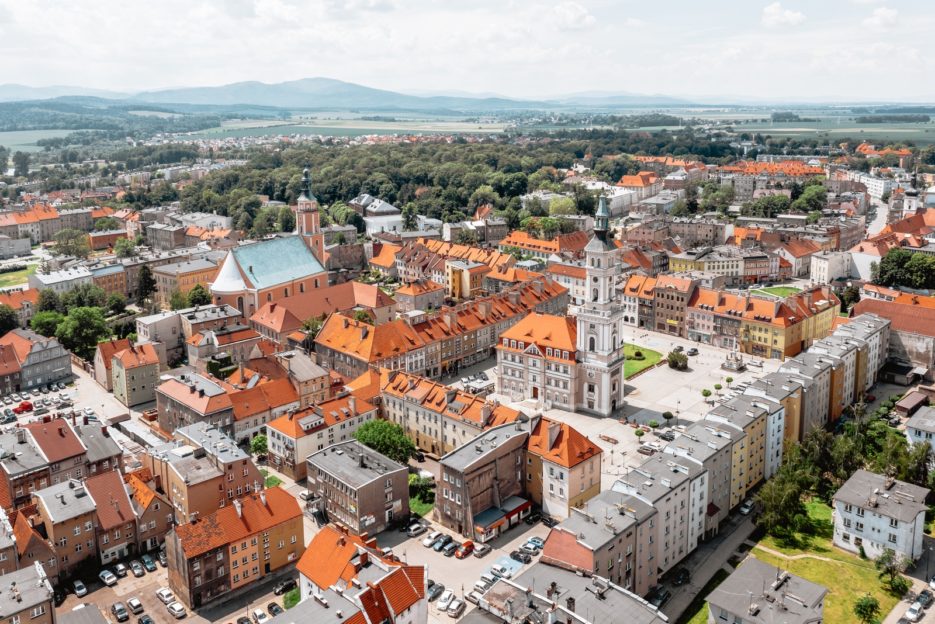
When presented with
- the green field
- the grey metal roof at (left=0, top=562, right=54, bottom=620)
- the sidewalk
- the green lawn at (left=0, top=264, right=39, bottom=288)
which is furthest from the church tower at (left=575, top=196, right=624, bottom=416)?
the green lawn at (left=0, top=264, right=39, bottom=288)

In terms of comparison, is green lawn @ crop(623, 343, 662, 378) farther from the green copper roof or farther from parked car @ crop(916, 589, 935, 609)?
the green copper roof

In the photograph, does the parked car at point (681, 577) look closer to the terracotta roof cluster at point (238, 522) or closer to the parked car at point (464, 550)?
the parked car at point (464, 550)

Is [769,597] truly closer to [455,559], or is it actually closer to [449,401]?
[455,559]

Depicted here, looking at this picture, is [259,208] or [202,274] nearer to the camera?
[202,274]

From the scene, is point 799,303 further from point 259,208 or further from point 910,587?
point 259,208

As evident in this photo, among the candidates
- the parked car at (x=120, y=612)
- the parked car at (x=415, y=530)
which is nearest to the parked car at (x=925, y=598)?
the parked car at (x=415, y=530)

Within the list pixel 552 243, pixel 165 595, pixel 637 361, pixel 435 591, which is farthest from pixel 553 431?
pixel 552 243

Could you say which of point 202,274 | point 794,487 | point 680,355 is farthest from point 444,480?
point 202,274
